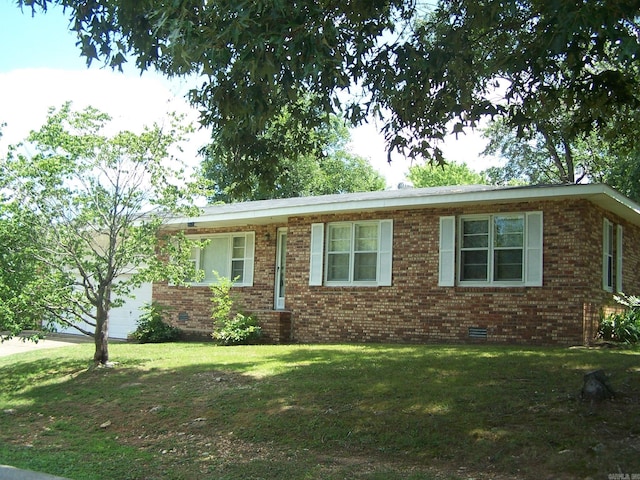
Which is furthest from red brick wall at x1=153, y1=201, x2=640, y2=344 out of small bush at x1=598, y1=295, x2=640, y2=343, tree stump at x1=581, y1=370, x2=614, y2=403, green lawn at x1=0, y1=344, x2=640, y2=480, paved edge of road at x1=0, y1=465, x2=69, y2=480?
paved edge of road at x1=0, y1=465, x2=69, y2=480

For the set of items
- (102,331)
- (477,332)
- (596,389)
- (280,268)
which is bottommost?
(596,389)

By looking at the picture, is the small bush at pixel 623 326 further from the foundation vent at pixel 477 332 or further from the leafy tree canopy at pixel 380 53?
the leafy tree canopy at pixel 380 53

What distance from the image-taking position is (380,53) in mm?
8992

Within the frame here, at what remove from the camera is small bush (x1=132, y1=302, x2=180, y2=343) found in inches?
706

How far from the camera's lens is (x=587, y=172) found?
3056 centimetres

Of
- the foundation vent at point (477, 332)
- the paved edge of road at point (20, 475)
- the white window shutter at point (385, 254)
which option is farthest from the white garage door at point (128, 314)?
the paved edge of road at point (20, 475)

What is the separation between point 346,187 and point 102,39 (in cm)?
3478

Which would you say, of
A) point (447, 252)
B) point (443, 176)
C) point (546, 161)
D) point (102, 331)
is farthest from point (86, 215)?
point (443, 176)

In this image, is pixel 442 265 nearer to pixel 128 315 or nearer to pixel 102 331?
pixel 102 331

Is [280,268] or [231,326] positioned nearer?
[231,326]

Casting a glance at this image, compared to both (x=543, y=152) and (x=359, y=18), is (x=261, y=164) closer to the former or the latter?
(x=359, y=18)

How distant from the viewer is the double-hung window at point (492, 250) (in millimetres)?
13953

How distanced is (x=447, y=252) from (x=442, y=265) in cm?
31

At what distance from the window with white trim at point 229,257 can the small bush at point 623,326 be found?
919 centimetres
